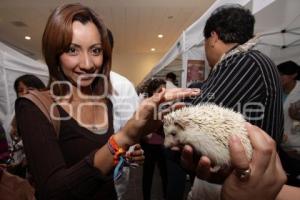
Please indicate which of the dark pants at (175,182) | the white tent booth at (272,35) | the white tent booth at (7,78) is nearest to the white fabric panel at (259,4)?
the white tent booth at (272,35)

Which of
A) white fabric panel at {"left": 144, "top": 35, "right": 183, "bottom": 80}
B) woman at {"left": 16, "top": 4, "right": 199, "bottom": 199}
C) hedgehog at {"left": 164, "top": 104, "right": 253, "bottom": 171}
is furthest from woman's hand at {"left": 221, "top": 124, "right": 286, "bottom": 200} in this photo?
white fabric panel at {"left": 144, "top": 35, "right": 183, "bottom": 80}

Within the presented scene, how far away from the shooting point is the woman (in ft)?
2.22

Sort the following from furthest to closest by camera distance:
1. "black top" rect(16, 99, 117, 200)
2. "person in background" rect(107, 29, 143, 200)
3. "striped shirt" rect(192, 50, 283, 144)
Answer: "striped shirt" rect(192, 50, 283, 144)
"person in background" rect(107, 29, 143, 200)
"black top" rect(16, 99, 117, 200)

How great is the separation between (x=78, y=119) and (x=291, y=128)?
2261 mm

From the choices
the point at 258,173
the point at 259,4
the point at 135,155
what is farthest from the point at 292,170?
the point at 258,173

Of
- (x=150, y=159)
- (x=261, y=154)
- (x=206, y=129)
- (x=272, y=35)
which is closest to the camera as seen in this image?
(x=261, y=154)

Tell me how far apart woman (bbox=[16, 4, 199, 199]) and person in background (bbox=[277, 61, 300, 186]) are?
1.54 m

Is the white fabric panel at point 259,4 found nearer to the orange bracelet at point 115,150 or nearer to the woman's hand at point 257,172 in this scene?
the woman's hand at point 257,172

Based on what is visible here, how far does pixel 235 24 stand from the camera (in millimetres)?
1495

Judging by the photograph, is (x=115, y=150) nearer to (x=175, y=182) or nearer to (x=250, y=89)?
(x=250, y=89)

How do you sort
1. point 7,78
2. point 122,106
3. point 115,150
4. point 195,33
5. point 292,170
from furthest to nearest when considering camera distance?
point 7,78
point 195,33
point 292,170
point 122,106
point 115,150

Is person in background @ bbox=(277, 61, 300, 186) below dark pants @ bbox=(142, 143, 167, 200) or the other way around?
the other way around

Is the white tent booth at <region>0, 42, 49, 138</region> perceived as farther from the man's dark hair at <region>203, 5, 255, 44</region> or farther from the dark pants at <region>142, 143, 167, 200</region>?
the man's dark hair at <region>203, 5, 255, 44</region>

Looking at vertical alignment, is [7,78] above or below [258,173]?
above
